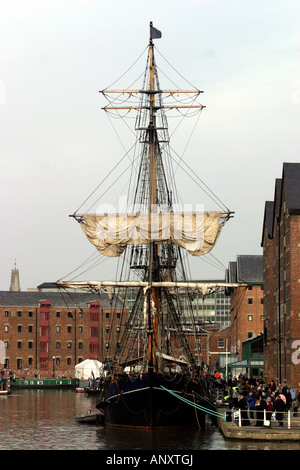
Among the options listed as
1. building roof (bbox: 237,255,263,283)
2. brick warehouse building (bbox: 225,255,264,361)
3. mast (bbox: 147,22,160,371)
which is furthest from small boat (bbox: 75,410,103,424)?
brick warehouse building (bbox: 225,255,264,361)

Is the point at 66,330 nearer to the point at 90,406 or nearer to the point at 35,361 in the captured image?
the point at 35,361

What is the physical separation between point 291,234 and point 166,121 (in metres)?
11.1

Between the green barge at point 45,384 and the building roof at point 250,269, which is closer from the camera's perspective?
the building roof at point 250,269

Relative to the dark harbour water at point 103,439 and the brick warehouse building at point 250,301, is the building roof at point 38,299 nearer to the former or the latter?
the brick warehouse building at point 250,301

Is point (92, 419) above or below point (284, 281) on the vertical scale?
below

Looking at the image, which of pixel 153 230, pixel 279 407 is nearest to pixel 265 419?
pixel 279 407

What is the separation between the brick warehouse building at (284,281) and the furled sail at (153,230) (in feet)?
19.3

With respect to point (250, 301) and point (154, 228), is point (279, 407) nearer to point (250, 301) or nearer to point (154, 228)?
point (154, 228)

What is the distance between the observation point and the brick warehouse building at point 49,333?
133125 mm

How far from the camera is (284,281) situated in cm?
6153

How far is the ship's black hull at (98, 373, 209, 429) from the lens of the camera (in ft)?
142

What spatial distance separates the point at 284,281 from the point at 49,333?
78.3 m

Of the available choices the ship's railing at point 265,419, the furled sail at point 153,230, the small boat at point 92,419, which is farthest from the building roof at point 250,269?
the ship's railing at point 265,419

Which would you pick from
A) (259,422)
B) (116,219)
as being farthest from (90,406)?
(259,422)
